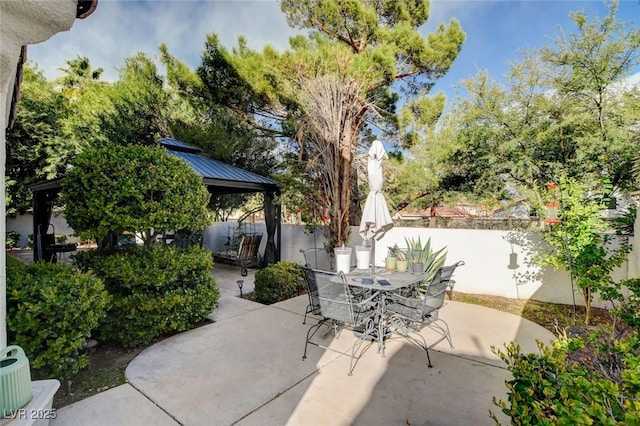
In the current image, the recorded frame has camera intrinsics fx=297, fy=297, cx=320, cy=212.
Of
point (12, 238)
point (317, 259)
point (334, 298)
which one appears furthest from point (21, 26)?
point (12, 238)

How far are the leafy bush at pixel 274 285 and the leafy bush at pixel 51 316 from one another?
3080 millimetres

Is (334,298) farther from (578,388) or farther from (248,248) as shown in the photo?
(248,248)

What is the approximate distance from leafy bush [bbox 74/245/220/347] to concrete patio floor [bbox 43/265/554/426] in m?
0.29

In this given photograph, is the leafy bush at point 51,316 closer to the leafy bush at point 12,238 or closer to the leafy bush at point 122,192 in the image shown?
the leafy bush at point 122,192

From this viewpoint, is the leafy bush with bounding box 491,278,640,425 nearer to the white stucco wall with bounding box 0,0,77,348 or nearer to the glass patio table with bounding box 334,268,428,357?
the glass patio table with bounding box 334,268,428,357

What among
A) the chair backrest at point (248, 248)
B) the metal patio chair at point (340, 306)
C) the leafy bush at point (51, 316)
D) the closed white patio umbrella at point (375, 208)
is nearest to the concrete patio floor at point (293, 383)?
the metal patio chair at point (340, 306)

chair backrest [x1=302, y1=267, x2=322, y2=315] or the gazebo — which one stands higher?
the gazebo

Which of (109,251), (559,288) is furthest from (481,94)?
(109,251)

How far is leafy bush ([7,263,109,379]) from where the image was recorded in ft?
8.24

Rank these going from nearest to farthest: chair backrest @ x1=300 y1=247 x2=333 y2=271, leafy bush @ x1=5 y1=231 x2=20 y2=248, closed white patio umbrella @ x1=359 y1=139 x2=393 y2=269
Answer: closed white patio umbrella @ x1=359 y1=139 x2=393 y2=269 < chair backrest @ x1=300 y1=247 x2=333 y2=271 < leafy bush @ x1=5 y1=231 x2=20 y2=248

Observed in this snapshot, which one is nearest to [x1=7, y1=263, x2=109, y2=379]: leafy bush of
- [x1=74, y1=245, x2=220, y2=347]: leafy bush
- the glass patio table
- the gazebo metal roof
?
[x1=74, y1=245, x2=220, y2=347]: leafy bush

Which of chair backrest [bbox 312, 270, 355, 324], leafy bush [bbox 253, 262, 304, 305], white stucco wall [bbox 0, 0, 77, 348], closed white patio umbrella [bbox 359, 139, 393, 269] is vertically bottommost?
leafy bush [bbox 253, 262, 304, 305]

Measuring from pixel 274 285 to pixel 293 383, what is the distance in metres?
2.96

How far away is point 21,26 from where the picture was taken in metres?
1.50
